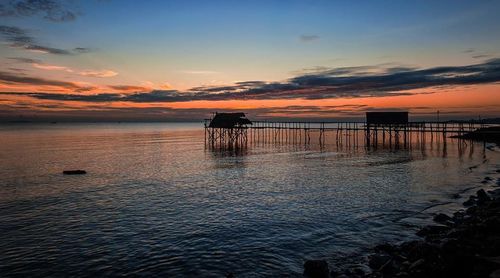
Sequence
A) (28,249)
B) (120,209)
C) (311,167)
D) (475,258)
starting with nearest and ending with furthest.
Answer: (475,258) < (28,249) < (120,209) < (311,167)

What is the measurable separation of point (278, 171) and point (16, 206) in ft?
66.1

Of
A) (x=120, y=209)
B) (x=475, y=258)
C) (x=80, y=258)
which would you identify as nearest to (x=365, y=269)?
(x=475, y=258)

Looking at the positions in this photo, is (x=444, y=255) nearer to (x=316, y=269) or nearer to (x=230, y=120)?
(x=316, y=269)

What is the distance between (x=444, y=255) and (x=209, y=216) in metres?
10.4

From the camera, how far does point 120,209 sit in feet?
61.2

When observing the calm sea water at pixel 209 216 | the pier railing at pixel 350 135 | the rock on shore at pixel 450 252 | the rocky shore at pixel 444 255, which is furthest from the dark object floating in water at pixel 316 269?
the pier railing at pixel 350 135

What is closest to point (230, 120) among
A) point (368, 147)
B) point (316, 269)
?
point (368, 147)

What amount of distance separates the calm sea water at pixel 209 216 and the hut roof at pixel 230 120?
34876mm

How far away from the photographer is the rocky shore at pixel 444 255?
8.20 m

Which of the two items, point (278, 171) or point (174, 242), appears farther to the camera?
point (278, 171)

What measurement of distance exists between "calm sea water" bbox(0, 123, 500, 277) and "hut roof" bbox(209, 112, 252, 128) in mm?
34876

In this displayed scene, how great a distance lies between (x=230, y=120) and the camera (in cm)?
6844

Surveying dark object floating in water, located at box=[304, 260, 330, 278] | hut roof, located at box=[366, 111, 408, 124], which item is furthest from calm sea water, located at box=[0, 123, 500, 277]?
hut roof, located at box=[366, 111, 408, 124]

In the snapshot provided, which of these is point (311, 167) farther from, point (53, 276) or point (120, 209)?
point (53, 276)
